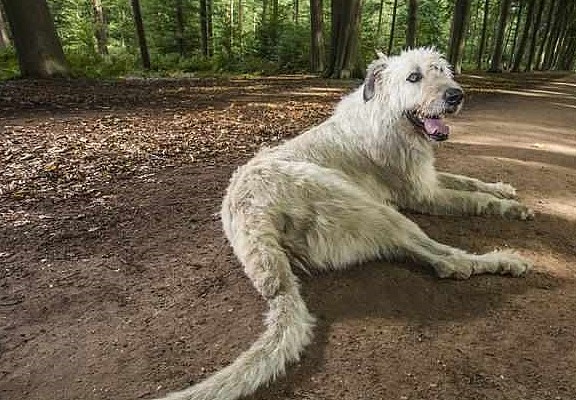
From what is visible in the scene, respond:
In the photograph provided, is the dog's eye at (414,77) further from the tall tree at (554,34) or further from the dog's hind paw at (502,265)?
the tall tree at (554,34)

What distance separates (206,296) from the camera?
325cm

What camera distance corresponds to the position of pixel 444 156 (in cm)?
661

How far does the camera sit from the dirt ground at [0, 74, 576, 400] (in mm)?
2445

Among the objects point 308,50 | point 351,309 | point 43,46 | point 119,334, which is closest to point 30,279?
point 119,334

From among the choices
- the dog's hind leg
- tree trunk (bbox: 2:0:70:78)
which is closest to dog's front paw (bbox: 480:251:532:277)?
the dog's hind leg

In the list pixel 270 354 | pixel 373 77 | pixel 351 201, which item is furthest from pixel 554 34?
pixel 270 354

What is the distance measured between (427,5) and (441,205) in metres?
36.0

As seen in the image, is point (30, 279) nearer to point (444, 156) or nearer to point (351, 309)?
point (351, 309)

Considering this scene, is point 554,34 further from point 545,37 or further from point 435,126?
point 435,126

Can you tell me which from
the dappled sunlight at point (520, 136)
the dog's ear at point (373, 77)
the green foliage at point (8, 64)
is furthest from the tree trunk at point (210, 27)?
the dog's ear at point (373, 77)

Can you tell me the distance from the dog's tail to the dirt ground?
0.11m

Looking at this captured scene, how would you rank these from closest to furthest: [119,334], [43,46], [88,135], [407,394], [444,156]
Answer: [407,394] < [119,334] < [444,156] < [88,135] < [43,46]

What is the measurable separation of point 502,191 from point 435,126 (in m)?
1.44

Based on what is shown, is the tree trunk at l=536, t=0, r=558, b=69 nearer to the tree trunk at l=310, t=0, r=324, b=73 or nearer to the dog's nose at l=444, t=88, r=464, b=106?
the tree trunk at l=310, t=0, r=324, b=73
